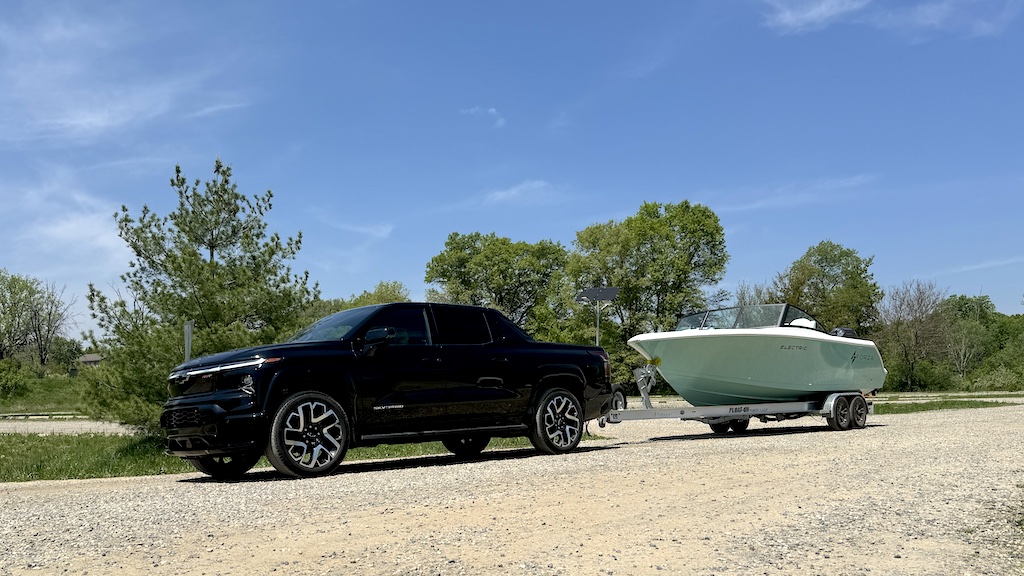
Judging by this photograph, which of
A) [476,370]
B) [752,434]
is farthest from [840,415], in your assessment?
[476,370]

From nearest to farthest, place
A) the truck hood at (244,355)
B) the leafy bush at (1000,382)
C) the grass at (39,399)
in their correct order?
the truck hood at (244,355) → the grass at (39,399) → the leafy bush at (1000,382)

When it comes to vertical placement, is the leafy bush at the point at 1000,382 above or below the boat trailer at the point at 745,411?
below

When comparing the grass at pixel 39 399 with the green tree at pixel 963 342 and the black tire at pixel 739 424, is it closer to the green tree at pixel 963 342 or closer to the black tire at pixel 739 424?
the black tire at pixel 739 424

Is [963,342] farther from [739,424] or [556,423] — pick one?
[556,423]

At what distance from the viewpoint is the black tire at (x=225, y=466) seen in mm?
10094

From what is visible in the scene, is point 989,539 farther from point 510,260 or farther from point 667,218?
point 510,260

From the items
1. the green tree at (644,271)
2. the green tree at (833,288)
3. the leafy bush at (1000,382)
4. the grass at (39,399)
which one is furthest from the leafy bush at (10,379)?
the leafy bush at (1000,382)

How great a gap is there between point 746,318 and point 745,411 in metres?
1.68

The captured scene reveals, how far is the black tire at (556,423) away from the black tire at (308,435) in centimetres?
284

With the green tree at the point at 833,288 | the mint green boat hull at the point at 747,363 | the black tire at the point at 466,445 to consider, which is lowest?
the black tire at the point at 466,445

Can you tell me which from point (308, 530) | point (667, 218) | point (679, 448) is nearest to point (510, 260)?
point (667, 218)

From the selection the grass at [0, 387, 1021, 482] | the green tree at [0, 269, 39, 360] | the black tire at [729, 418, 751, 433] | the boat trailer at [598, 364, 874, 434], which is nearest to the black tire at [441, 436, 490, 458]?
the grass at [0, 387, 1021, 482]

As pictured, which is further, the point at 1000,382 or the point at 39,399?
the point at 39,399

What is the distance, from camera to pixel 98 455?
19844 mm
